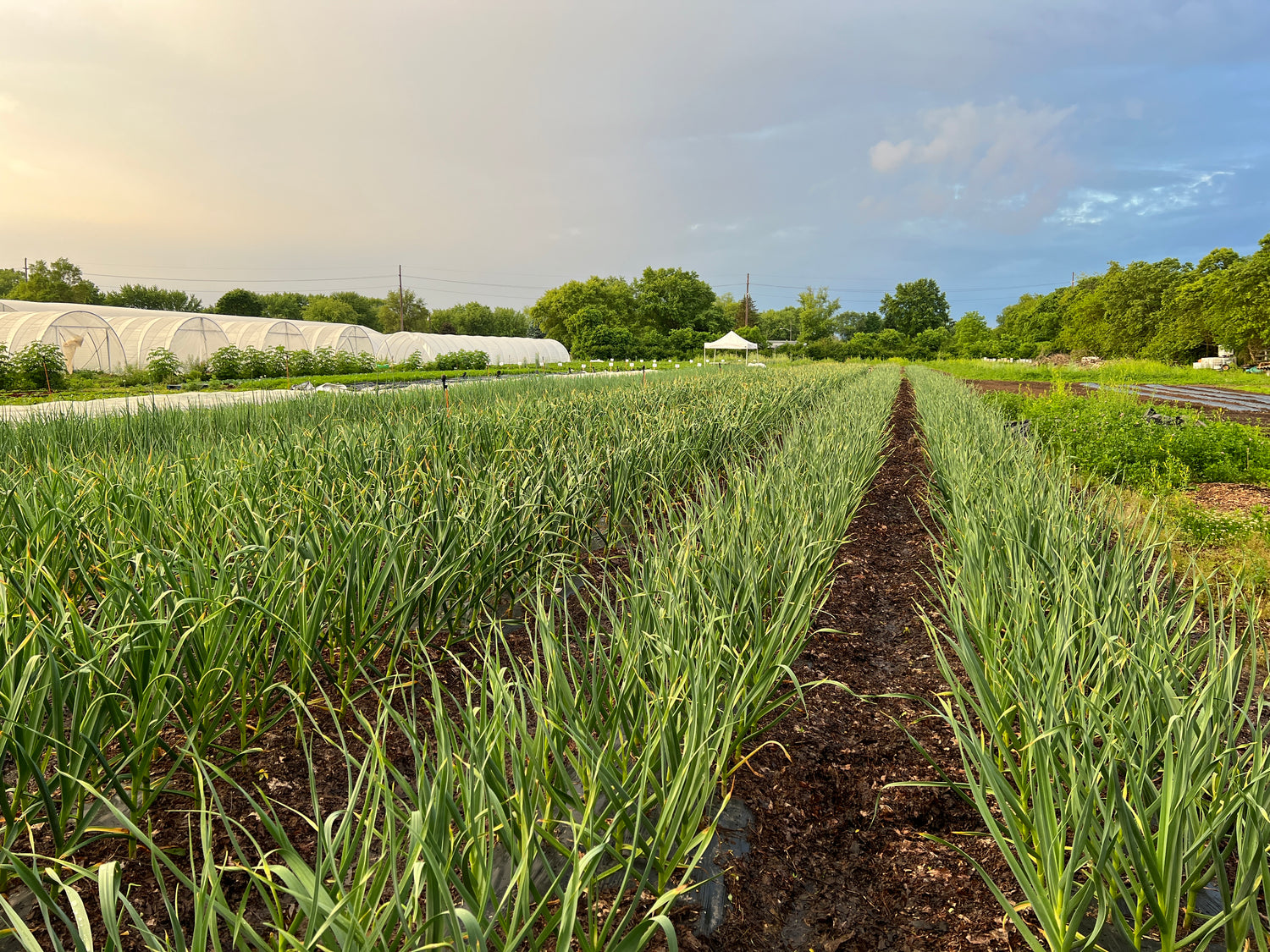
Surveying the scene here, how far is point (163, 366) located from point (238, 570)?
1801cm

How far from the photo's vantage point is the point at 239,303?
47594 millimetres

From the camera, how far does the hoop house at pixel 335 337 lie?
25.0 metres

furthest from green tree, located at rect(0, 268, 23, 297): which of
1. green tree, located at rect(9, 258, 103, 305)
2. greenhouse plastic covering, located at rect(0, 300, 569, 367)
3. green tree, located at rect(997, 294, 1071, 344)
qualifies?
green tree, located at rect(997, 294, 1071, 344)

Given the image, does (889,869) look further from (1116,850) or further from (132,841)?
(132,841)

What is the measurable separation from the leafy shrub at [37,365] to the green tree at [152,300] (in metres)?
38.5

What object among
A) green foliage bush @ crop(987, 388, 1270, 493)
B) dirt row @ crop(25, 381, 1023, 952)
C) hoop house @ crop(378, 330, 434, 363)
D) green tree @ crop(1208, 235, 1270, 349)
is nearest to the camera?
dirt row @ crop(25, 381, 1023, 952)

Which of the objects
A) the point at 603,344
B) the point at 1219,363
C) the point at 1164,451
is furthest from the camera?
the point at 603,344

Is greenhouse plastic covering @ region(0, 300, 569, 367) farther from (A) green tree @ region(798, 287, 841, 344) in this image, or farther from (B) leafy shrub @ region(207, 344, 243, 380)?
(A) green tree @ region(798, 287, 841, 344)

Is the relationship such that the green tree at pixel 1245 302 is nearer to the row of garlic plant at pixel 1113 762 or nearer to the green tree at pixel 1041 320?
the green tree at pixel 1041 320

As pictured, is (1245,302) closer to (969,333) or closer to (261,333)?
(969,333)

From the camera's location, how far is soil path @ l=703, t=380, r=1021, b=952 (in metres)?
1.23

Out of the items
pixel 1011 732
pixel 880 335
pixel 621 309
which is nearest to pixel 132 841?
pixel 1011 732

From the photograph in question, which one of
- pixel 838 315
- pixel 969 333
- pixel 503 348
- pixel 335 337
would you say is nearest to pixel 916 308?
pixel 969 333

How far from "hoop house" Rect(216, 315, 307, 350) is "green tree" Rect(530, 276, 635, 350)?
26171 millimetres
